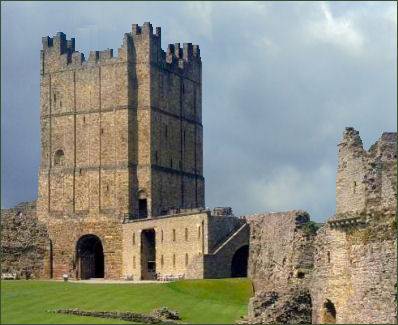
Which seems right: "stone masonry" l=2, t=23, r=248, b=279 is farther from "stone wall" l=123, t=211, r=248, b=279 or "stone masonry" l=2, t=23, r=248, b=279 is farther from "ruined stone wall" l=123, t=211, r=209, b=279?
"stone wall" l=123, t=211, r=248, b=279

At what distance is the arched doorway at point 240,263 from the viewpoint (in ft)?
218

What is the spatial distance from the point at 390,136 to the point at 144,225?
3621cm

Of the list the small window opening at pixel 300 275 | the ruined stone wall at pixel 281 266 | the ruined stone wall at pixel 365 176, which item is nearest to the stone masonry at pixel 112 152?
the ruined stone wall at pixel 281 266

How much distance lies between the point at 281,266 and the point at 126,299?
9.25 metres

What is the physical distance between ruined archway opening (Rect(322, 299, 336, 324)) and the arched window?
3987cm

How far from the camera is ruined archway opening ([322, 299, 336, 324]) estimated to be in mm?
44438

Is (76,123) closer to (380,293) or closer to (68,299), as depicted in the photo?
(68,299)

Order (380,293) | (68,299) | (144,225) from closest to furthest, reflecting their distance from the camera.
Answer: (380,293) → (68,299) → (144,225)

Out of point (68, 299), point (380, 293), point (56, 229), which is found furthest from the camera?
point (56, 229)

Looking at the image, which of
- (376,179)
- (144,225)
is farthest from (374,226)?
(144,225)

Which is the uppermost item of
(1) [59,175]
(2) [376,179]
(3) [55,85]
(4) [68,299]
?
(3) [55,85]

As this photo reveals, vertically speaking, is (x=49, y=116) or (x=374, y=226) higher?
(x=49, y=116)

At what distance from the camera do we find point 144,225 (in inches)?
2886

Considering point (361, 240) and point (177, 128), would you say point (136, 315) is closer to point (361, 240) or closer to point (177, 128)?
point (361, 240)
